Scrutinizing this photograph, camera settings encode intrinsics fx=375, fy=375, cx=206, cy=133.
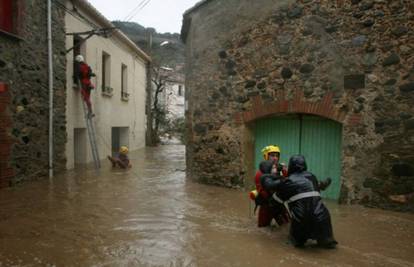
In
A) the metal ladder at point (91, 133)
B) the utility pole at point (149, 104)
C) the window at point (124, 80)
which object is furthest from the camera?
the utility pole at point (149, 104)

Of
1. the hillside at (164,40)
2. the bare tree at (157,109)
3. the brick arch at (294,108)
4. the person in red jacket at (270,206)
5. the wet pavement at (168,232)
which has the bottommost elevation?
the wet pavement at (168,232)

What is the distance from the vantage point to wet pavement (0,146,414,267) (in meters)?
3.84

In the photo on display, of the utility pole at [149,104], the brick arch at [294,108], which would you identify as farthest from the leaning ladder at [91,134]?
the utility pole at [149,104]

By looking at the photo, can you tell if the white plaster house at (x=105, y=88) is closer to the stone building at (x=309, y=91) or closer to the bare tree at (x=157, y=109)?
the bare tree at (x=157, y=109)

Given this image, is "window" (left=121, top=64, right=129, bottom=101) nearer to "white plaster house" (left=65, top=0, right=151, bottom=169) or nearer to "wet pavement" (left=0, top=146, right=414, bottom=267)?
"white plaster house" (left=65, top=0, right=151, bottom=169)

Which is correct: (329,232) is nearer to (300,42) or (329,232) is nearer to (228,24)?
(300,42)

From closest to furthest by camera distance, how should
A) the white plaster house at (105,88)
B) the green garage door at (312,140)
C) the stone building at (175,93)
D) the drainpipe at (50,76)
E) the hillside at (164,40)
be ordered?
the green garage door at (312,140)
the drainpipe at (50,76)
the white plaster house at (105,88)
the stone building at (175,93)
the hillside at (164,40)

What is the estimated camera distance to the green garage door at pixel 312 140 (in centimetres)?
659

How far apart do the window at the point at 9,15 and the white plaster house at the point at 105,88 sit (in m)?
2.32

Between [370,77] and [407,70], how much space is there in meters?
0.52

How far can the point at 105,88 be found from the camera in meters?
13.1

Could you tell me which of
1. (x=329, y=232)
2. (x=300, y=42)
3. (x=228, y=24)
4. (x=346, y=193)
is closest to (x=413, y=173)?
(x=346, y=193)

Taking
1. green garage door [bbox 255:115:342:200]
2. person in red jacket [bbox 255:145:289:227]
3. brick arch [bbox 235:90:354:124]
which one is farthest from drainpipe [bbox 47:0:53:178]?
person in red jacket [bbox 255:145:289:227]

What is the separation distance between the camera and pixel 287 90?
6.73 meters
